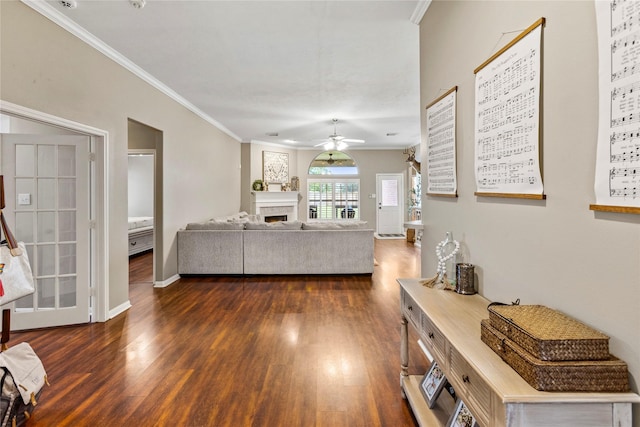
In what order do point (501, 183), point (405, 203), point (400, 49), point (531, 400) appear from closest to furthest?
point (531, 400), point (501, 183), point (400, 49), point (405, 203)

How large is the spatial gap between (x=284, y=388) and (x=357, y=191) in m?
8.15

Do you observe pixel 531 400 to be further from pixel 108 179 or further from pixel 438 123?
pixel 108 179

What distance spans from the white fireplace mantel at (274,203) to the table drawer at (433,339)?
6.78 meters

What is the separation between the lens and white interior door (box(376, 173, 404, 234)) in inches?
388

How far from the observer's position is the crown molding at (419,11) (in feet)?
8.25

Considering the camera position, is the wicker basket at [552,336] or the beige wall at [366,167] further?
the beige wall at [366,167]

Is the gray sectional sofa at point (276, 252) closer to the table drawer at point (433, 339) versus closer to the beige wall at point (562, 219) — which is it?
the beige wall at point (562, 219)

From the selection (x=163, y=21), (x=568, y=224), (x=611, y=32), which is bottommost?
(x=568, y=224)

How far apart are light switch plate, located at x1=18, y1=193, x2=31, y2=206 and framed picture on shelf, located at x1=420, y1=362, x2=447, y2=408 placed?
12.6 feet

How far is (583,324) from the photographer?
105 centimetres

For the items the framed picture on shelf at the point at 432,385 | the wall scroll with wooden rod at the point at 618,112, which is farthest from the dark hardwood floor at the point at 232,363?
the wall scroll with wooden rod at the point at 618,112

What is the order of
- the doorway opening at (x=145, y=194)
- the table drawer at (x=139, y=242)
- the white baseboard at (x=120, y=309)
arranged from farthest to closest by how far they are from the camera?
the table drawer at (x=139, y=242) < the doorway opening at (x=145, y=194) < the white baseboard at (x=120, y=309)

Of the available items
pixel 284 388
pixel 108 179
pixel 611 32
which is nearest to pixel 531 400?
pixel 611 32

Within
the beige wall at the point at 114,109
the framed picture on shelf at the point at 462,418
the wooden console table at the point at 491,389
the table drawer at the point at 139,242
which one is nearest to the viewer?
the wooden console table at the point at 491,389
